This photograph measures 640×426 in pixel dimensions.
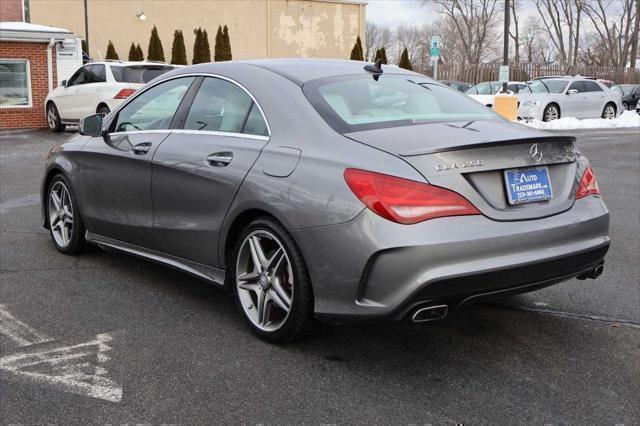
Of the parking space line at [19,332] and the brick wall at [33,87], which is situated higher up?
the brick wall at [33,87]

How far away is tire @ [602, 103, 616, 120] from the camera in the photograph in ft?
87.3

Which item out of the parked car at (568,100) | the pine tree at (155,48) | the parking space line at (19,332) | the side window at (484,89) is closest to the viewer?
the parking space line at (19,332)

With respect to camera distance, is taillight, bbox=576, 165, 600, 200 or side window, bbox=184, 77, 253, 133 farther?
side window, bbox=184, 77, 253, 133

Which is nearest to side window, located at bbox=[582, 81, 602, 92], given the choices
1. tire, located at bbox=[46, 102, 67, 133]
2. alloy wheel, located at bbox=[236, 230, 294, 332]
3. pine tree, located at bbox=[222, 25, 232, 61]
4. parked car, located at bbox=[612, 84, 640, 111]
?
parked car, located at bbox=[612, 84, 640, 111]

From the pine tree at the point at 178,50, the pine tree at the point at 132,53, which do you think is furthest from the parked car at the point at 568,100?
the pine tree at the point at 132,53

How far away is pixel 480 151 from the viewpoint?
11.9 feet

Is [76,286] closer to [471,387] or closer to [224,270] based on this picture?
[224,270]

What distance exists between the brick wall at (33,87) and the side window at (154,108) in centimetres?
1740

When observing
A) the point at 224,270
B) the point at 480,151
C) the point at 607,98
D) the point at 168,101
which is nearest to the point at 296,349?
the point at 224,270

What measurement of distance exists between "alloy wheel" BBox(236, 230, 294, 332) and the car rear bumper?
0.97ft

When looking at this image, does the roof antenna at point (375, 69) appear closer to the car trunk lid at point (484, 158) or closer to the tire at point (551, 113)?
the car trunk lid at point (484, 158)

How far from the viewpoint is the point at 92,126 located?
5586 mm

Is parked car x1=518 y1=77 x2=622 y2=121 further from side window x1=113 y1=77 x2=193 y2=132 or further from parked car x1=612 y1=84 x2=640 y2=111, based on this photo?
side window x1=113 y1=77 x2=193 y2=132

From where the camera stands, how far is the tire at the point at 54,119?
19547 millimetres
